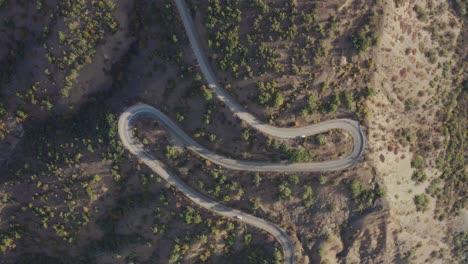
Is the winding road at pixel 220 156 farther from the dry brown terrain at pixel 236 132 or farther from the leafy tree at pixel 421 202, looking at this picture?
the leafy tree at pixel 421 202

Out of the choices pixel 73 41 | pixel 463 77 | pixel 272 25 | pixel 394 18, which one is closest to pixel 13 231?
pixel 73 41

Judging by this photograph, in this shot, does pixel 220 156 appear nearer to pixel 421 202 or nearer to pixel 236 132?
pixel 236 132

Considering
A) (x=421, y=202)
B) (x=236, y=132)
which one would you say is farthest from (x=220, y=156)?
(x=421, y=202)

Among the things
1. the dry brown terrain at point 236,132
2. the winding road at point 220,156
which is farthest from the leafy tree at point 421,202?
the winding road at point 220,156

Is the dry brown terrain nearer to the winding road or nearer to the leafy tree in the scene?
the leafy tree

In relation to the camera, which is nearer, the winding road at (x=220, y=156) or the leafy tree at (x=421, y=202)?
the winding road at (x=220, y=156)

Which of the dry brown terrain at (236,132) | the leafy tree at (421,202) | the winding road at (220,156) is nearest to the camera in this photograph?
the dry brown terrain at (236,132)

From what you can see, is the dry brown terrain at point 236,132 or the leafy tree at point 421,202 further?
the leafy tree at point 421,202

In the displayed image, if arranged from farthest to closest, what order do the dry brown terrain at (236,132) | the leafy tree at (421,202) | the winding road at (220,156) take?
the leafy tree at (421,202), the winding road at (220,156), the dry brown terrain at (236,132)

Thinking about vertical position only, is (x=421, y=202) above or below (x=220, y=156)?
above

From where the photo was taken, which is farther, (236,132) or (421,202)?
(421,202)
